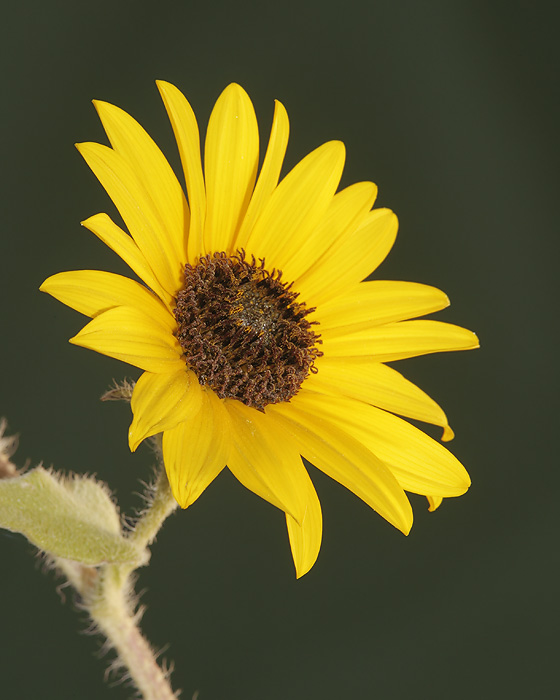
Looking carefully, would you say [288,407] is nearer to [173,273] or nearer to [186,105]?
[173,273]

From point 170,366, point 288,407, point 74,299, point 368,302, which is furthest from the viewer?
point 368,302

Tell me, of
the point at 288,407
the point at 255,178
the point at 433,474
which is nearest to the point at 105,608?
the point at 288,407

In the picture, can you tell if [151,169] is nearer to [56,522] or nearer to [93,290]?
[93,290]

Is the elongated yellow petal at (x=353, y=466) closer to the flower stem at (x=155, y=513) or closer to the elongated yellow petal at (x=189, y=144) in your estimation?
the flower stem at (x=155, y=513)

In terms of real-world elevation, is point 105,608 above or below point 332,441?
below

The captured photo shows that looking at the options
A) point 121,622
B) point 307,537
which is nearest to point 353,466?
point 307,537

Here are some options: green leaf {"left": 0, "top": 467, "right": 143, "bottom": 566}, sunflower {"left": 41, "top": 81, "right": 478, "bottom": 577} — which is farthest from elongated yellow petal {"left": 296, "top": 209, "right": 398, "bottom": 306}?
green leaf {"left": 0, "top": 467, "right": 143, "bottom": 566}

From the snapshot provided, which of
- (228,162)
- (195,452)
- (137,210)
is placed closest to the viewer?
(195,452)
